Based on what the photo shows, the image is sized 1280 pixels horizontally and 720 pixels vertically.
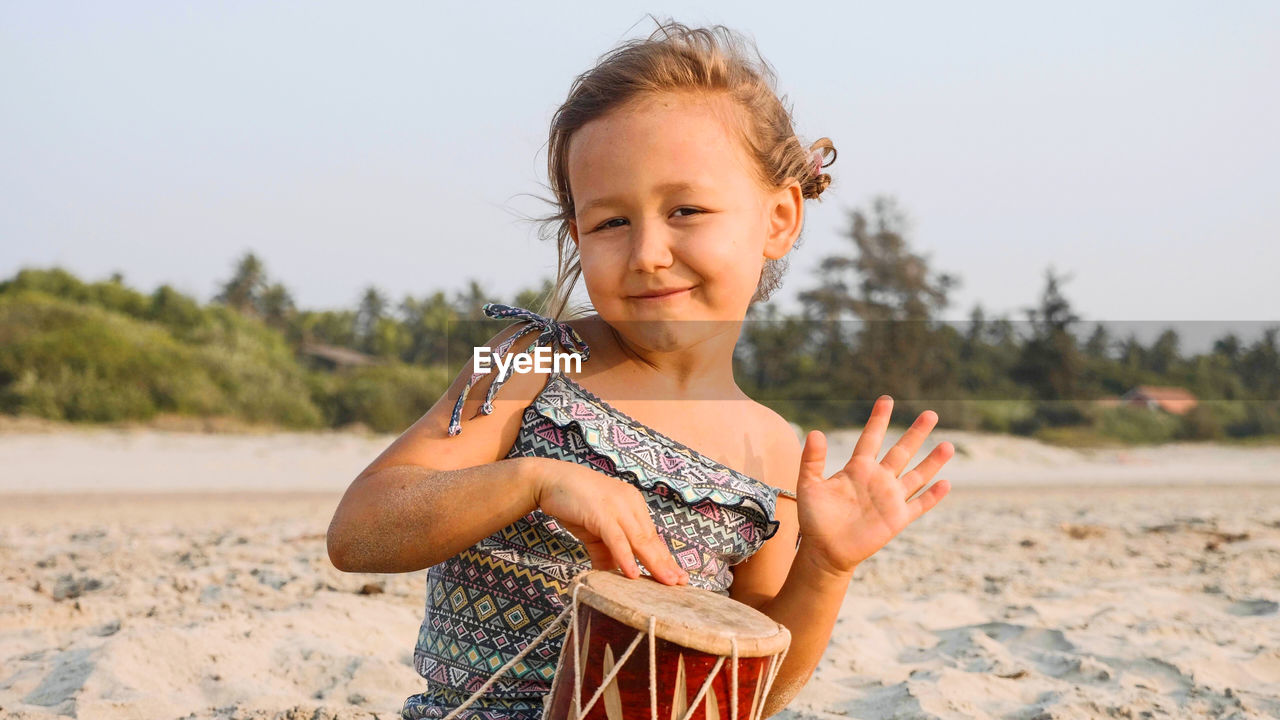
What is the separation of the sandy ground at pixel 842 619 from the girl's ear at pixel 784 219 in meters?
1.44

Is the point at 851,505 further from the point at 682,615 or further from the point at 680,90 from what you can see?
the point at 680,90

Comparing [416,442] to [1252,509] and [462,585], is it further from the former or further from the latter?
[1252,509]

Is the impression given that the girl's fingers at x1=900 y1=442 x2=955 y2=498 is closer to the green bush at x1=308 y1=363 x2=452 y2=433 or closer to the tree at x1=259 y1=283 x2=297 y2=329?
the green bush at x1=308 y1=363 x2=452 y2=433

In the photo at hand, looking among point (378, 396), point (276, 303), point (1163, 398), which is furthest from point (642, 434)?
point (276, 303)

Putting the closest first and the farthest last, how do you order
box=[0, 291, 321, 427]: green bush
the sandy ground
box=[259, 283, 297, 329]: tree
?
the sandy ground
box=[0, 291, 321, 427]: green bush
box=[259, 283, 297, 329]: tree

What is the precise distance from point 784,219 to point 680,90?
38cm

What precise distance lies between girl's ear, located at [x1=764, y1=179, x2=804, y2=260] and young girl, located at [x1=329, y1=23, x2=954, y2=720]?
40 mm

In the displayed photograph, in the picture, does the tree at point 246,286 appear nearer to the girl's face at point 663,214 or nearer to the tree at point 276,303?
the tree at point 276,303

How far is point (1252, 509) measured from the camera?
889 centimetres

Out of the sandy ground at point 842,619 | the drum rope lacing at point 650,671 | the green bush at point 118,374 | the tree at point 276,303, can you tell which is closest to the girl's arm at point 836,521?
the drum rope lacing at point 650,671

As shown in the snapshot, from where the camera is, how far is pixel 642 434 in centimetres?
190

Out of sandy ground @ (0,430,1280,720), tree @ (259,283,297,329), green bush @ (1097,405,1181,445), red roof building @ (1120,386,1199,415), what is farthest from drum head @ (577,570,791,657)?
tree @ (259,283,297,329)

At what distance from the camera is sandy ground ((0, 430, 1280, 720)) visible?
2.94 metres

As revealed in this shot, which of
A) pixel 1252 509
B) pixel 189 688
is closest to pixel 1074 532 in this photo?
pixel 1252 509
